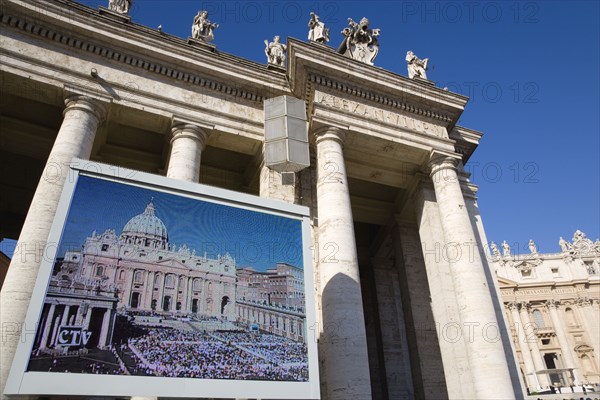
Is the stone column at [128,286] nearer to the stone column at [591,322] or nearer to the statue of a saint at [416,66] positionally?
the statue of a saint at [416,66]

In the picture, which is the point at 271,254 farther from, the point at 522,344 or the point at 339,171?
the point at 522,344

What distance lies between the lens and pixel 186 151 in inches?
497

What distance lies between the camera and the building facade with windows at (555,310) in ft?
153

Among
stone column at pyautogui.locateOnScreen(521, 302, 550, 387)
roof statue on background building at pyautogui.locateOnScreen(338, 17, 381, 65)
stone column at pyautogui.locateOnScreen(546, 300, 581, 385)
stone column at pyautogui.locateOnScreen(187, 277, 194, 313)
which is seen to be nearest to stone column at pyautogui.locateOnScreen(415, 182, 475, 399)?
roof statue on background building at pyautogui.locateOnScreen(338, 17, 381, 65)

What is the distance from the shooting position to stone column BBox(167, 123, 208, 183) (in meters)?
12.1

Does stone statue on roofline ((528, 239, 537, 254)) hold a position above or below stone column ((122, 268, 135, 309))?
above

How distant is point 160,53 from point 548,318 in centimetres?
5365

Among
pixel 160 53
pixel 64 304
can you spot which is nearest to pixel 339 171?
pixel 160 53

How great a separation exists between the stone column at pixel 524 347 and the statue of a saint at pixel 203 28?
47301mm

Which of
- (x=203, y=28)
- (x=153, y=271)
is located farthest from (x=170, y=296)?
(x=203, y=28)

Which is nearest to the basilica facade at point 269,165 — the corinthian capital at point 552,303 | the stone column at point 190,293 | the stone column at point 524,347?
the stone column at point 190,293

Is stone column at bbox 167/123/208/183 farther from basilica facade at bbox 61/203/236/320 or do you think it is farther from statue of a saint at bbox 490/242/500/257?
statue of a saint at bbox 490/242/500/257

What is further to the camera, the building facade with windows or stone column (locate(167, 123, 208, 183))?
the building facade with windows

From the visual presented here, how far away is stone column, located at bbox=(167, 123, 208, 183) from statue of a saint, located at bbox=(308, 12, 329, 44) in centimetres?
572
